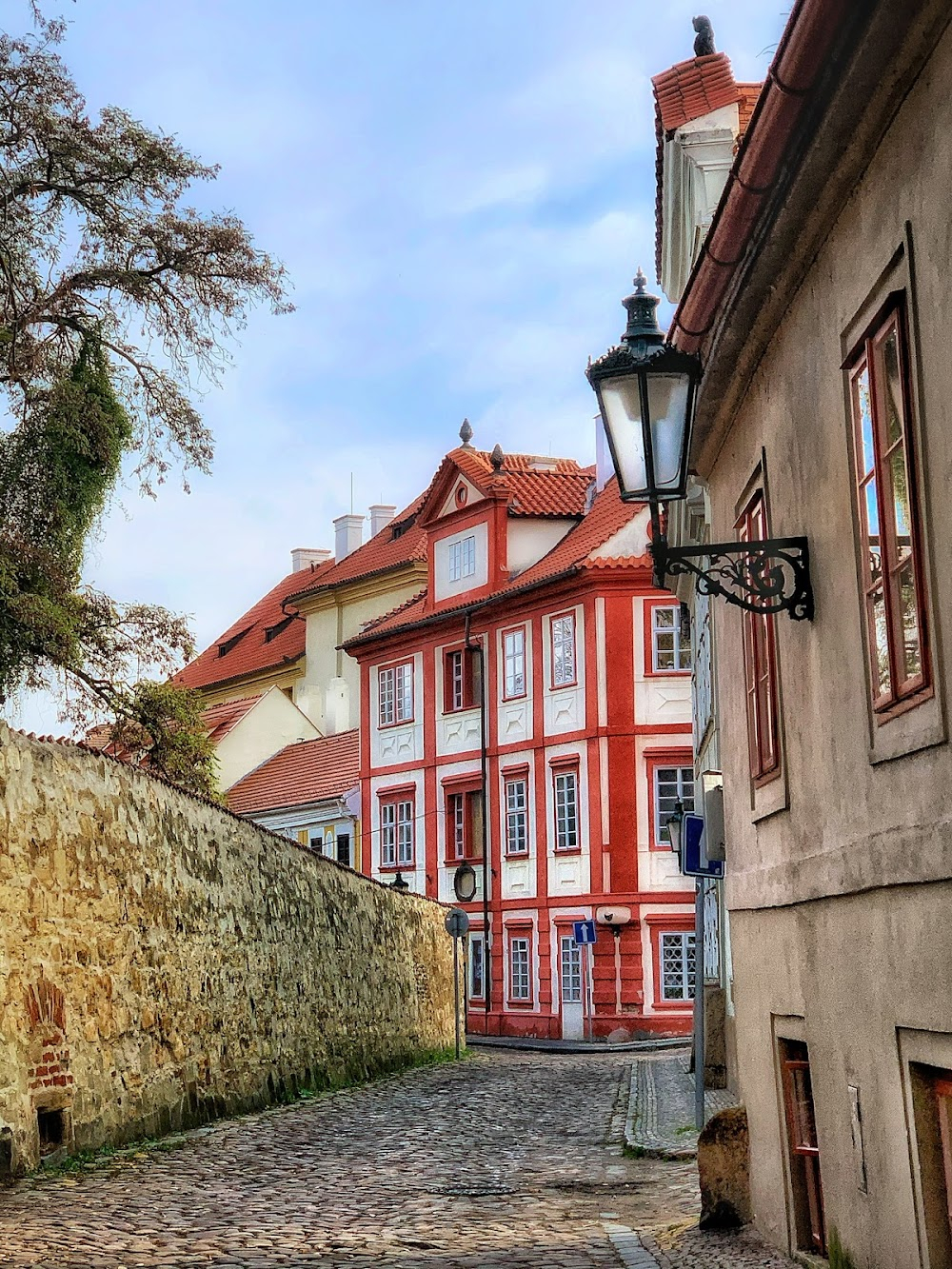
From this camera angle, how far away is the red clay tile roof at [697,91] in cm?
1828

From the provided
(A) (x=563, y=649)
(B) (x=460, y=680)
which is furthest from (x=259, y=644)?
(A) (x=563, y=649)

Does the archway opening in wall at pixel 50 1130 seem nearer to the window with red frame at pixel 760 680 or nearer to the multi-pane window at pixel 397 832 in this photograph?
the window with red frame at pixel 760 680

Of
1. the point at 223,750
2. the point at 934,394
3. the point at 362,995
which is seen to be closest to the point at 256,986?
the point at 362,995

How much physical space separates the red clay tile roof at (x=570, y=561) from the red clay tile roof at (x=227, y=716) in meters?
9.46

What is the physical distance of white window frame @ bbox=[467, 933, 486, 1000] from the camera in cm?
4100

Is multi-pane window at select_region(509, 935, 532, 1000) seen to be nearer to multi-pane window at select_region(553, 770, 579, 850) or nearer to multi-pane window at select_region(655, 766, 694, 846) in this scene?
multi-pane window at select_region(553, 770, 579, 850)

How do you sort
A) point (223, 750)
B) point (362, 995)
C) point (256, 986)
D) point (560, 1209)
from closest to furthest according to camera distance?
1. point (560, 1209)
2. point (256, 986)
3. point (362, 995)
4. point (223, 750)

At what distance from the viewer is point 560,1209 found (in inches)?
414

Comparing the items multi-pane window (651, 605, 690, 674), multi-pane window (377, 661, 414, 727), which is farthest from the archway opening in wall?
multi-pane window (377, 661, 414, 727)

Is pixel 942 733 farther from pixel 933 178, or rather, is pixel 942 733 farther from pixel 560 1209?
pixel 560 1209

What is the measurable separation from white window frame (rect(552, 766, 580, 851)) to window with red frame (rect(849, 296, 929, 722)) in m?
33.1

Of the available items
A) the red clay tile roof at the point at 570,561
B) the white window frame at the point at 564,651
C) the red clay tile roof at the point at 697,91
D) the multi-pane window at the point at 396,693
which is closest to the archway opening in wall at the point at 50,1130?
the red clay tile roof at the point at 697,91

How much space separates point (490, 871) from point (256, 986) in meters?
23.9

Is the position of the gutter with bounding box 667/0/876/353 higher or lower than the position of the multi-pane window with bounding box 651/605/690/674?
lower
